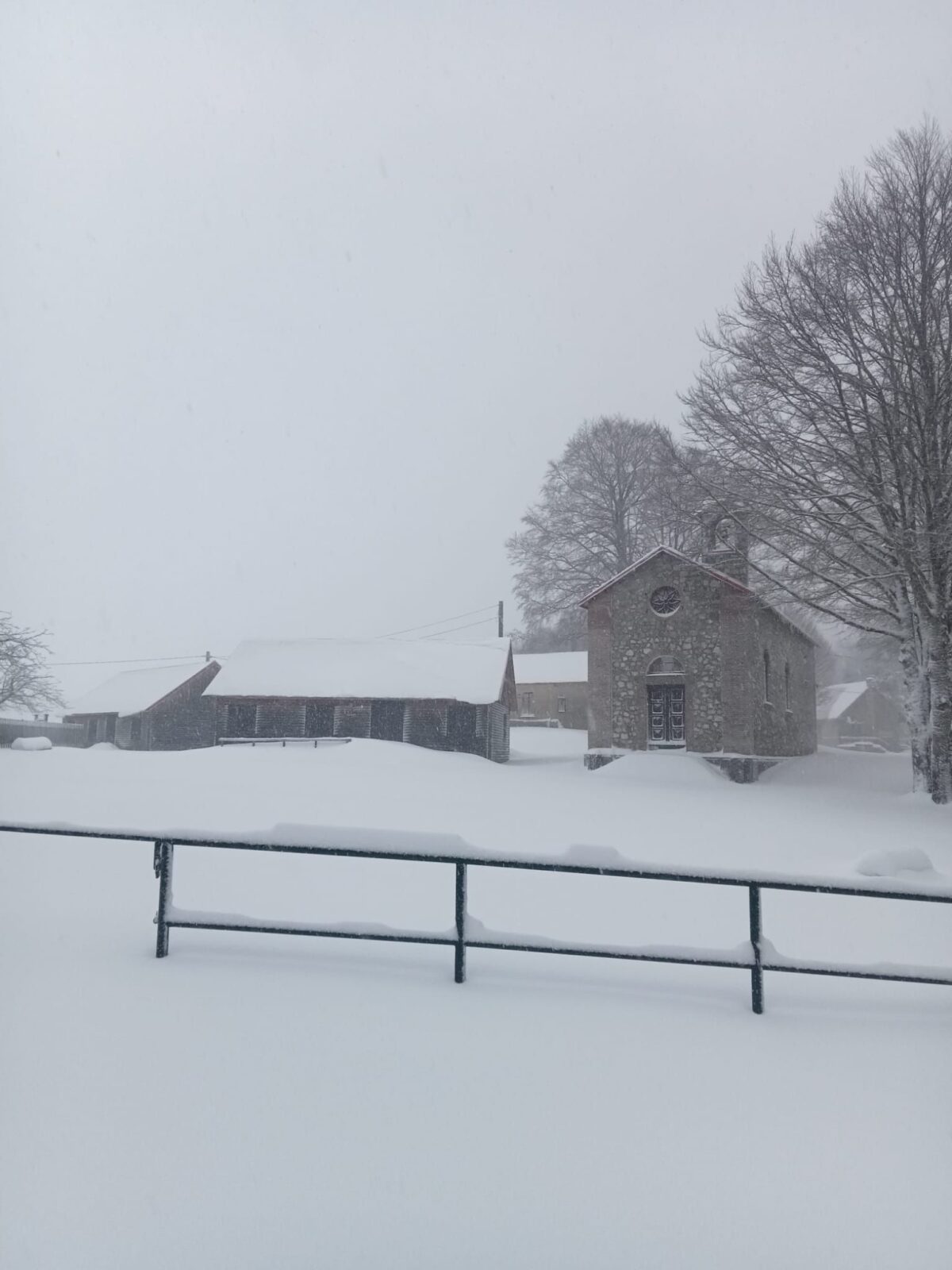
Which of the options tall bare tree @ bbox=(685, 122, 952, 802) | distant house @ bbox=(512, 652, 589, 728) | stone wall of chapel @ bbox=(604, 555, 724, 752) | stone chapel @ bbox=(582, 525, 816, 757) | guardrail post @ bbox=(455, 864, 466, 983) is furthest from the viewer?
distant house @ bbox=(512, 652, 589, 728)

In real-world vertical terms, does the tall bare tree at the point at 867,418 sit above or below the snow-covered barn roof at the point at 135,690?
above

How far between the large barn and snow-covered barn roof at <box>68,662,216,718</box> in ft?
58.5

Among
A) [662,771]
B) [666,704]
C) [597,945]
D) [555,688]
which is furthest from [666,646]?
[555,688]

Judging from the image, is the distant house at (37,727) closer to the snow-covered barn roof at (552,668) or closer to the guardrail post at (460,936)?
the snow-covered barn roof at (552,668)

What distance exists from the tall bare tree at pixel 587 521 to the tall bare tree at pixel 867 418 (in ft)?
40.1

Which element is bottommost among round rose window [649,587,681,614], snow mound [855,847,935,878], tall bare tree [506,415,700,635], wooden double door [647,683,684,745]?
snow mound [855,847,935,878]

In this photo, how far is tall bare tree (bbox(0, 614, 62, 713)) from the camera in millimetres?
20875

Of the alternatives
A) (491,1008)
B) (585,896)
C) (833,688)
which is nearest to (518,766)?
(585,896)

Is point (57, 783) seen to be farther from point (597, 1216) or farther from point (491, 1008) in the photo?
point (597, 1216)

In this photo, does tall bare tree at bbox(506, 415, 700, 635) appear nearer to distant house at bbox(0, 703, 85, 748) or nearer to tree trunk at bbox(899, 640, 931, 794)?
tree trunk at bbox(899, 640, 931, 794)

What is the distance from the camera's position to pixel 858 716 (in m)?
48.5

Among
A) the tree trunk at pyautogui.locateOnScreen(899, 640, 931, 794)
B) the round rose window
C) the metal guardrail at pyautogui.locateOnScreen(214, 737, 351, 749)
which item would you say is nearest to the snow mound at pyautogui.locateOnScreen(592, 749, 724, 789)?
the round rose window

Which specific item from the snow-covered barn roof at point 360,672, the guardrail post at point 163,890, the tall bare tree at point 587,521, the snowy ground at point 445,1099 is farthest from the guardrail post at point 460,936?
the tall bare tree at point 587,521

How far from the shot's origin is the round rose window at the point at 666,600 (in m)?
20.1
